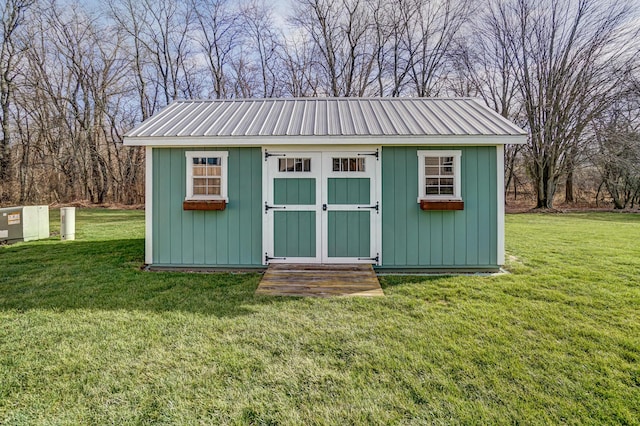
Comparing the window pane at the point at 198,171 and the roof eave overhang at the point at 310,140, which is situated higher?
the roof eave overhang at the point at 310,140

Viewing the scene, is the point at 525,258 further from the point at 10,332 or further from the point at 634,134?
the point at 634,134

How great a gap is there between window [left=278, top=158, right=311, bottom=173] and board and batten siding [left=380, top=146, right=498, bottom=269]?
119cm

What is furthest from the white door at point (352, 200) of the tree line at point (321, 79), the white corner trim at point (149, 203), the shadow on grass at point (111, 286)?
the tree line at point (321, 79)

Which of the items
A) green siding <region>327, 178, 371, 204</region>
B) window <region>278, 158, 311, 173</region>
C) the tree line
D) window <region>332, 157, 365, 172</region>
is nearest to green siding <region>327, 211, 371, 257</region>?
green siding <region>327, 178, 371, 204</region>

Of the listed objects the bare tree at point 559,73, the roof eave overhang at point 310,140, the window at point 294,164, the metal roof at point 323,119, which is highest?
the bare tree at point 559,73

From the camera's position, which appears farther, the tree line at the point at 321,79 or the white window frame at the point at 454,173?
the tree line at the point at 321,79

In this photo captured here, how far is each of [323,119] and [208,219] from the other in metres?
2.55

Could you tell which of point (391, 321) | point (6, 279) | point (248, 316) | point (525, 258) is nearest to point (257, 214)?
point (248, 316)

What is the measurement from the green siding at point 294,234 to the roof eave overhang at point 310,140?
1.10 m

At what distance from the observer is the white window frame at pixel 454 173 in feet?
14.5

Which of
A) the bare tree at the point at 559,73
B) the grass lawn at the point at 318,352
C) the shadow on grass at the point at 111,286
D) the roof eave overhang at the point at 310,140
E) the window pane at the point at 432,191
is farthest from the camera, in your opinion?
the bare tree at the point at 559,73

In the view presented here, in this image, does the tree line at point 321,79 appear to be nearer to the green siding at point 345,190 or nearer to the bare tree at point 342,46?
the bare tree at point 342,46

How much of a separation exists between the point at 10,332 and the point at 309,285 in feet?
9.42

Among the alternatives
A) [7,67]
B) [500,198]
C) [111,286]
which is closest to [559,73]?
[500,198]
